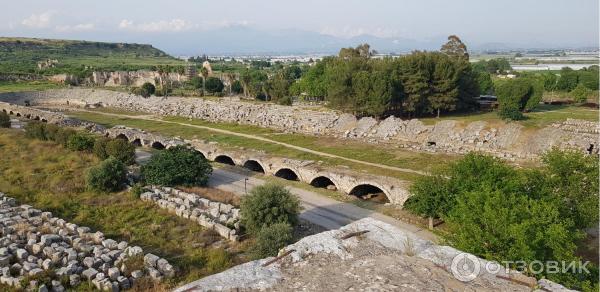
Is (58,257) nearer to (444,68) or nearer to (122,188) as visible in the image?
(122,188)

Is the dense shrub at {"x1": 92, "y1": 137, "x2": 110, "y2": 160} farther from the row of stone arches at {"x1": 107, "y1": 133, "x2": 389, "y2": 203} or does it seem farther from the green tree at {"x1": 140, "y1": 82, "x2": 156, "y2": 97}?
the green tree at {"x1": 140, "y1": 82, "x2": 156, "y2": 97}

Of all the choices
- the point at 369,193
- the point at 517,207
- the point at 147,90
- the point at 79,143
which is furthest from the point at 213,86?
the point at 517,207

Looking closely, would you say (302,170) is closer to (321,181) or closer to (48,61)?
(321,181)

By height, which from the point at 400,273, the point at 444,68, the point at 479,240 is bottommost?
the point at 479,240

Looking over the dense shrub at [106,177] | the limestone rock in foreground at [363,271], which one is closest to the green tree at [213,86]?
the dense shrub at [106,177]

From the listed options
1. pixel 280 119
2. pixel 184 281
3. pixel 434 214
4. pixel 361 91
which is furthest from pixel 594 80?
pixel 184 281

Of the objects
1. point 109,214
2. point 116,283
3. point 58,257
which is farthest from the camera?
point 109,214

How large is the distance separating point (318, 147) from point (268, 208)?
25442 millimetres

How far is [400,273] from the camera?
1045 cm

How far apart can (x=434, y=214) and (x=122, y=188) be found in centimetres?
2309

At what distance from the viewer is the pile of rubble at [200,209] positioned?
27438mm

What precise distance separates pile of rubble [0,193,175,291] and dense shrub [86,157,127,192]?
684cm

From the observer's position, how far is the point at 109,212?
99.8 ft

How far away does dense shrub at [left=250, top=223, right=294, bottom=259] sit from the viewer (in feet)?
76.2
